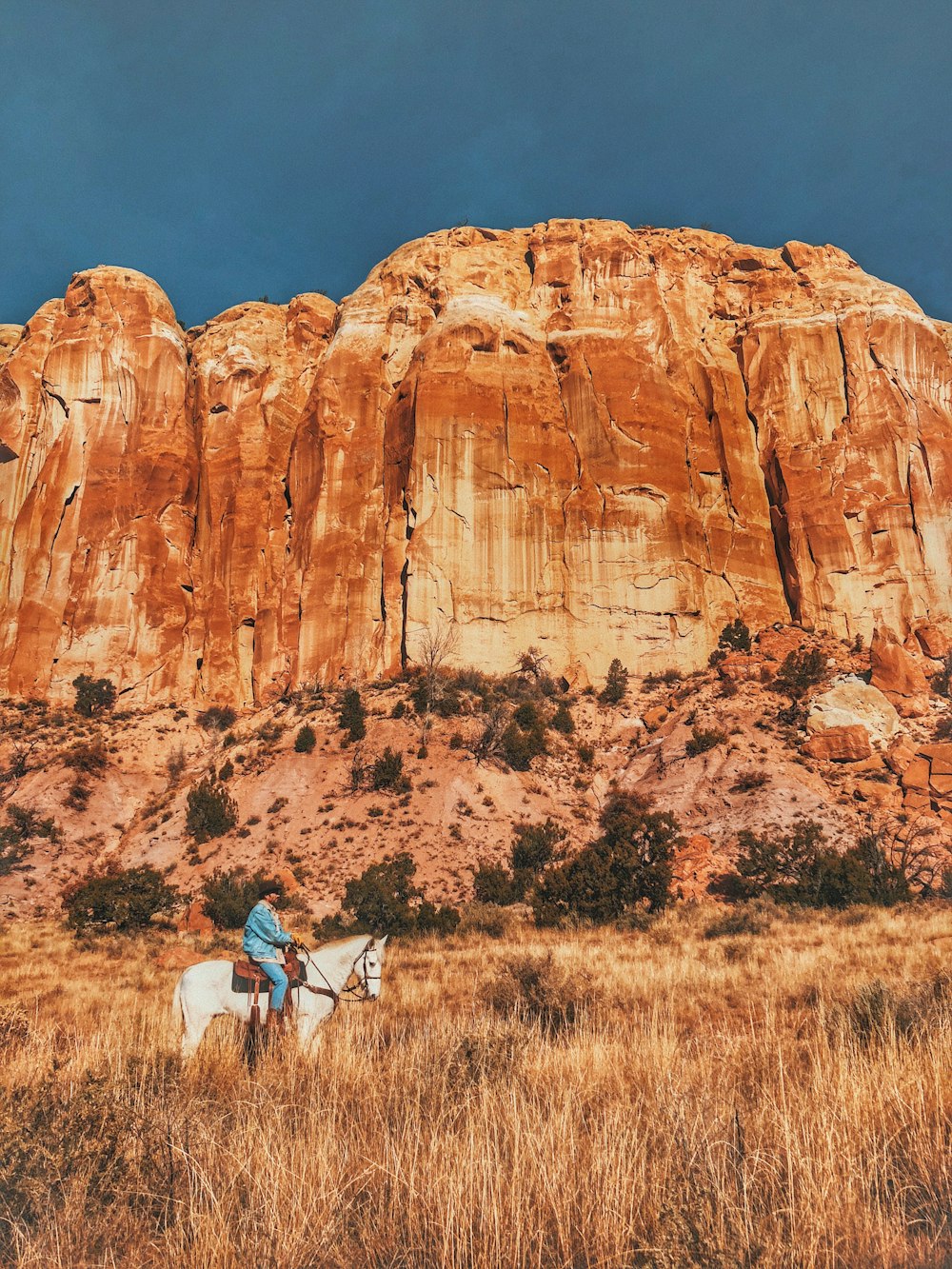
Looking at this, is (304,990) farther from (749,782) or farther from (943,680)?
(943,680)

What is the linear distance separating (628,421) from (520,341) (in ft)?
26.1

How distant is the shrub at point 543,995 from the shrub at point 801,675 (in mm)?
27481

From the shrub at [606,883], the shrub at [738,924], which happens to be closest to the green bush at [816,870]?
the shrub at [606,883]

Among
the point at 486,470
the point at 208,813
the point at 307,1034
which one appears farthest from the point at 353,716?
the point at 307,1034

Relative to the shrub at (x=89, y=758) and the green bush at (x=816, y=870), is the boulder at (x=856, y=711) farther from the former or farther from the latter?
the shrub at (x=89, y=758)

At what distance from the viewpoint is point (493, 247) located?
2158 inches

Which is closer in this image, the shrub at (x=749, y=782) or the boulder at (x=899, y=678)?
the shrub at (x=749, y=782)

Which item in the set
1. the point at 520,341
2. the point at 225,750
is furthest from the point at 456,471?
the point at 225,750

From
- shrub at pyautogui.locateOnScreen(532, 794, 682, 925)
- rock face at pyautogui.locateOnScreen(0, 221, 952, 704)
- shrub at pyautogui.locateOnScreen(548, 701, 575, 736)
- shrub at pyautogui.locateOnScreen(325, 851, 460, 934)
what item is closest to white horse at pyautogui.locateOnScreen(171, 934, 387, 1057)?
shrub at pyautogui.locateOnScreen(325, 851, 460, 934)

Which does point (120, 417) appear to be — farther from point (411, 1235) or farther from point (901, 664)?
point (411, 1235)

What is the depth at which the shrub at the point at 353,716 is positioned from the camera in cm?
3488

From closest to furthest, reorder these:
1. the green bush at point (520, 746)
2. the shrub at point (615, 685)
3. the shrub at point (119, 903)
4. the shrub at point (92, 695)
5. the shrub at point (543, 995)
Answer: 1. the shrub at point (543, 995)
2. the shrub at point (119, 903)
3. the green bush at point (520, 746)
4. the shrub at point (615, 685)
5. the shrub at point (92, 695)

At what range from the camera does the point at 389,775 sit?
31984mm

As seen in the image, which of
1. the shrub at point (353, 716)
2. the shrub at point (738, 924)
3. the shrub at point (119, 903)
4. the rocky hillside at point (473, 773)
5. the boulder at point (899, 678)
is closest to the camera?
the shrub at point (738, 924)
